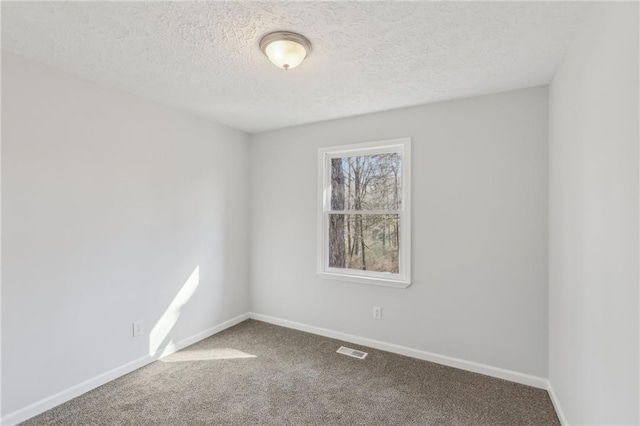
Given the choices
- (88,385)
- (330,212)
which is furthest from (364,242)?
(88,385)

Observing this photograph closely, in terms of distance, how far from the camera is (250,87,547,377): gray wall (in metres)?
2.49

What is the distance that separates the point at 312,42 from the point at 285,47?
0.18 metres

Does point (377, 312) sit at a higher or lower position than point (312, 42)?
lower

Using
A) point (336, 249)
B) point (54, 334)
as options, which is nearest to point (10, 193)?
point (54, 334)

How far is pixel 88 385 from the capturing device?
2381 millimetres

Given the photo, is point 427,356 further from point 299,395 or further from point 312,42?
point 312,42

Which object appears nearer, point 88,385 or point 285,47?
point 285,47

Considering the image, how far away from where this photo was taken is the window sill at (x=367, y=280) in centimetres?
302

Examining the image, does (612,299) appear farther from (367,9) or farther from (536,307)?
(367,9)

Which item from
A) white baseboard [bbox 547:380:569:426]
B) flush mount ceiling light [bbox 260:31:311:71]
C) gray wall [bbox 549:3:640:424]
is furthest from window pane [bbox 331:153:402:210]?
white baseboard [bbox 547:380:569:426]

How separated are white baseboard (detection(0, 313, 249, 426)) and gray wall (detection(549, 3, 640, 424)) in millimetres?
3208

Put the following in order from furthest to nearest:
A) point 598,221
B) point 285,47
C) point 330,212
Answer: point 330,212 → point 285,47 → point 598,221

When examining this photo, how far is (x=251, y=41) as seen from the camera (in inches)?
73.7

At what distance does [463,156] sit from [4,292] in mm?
3565
